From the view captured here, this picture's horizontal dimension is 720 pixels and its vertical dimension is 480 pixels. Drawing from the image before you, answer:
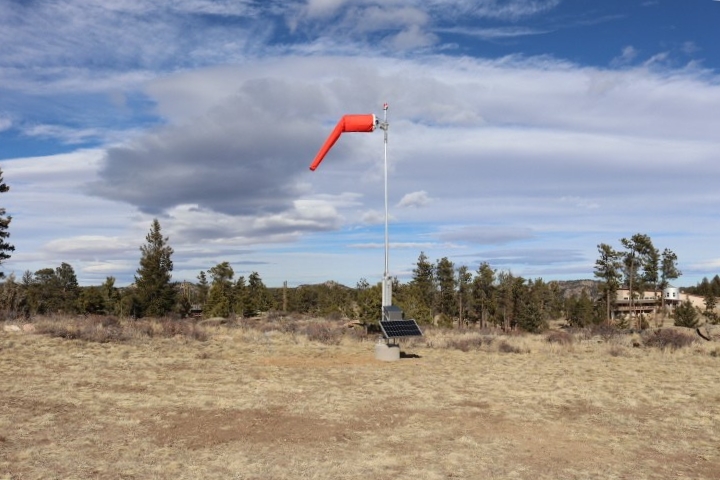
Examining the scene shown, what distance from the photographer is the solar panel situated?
748 inches

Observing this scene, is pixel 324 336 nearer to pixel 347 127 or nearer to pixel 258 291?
pixel 347 127

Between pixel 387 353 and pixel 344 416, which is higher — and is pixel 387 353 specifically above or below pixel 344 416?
above

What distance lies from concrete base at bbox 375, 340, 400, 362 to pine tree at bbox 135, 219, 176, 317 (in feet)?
88.2

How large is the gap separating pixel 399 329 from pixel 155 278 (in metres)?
27.9

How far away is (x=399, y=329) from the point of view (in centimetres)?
1938

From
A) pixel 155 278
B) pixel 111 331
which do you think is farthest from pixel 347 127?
pixel 155 278

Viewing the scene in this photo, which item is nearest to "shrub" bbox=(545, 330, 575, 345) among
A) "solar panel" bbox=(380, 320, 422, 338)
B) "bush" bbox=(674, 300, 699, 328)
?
"solar panel" bbox=(380, 320, 422, 338)

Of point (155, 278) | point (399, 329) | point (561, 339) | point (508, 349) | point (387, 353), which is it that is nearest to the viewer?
point (399, 329)

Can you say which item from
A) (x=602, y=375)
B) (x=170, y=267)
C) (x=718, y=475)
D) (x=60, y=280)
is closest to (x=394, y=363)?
(x=602, y=375)

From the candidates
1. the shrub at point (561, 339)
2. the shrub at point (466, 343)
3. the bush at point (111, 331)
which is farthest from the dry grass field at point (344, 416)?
the shrub at point (561, 339)

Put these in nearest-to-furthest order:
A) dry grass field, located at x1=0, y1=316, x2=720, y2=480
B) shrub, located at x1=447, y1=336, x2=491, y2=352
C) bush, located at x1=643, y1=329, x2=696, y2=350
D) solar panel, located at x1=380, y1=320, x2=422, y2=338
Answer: dry grass field, located at x1=0, y1=316, x2=720, y2=480 → solar panel, located at x1=380, y1=320, x2=422, y2=338 → shrub, located at x1=447, y1=336, x2=491, y2=352 → bush, located at x1=643, y1=329, x2=696, y2=350

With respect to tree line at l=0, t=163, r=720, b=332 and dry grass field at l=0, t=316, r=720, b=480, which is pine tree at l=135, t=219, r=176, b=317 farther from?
dry grass field at l=0, t=316, r=720, b=480

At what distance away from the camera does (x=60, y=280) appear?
246ft

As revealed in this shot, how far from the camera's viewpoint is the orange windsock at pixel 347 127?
19.5 metres
